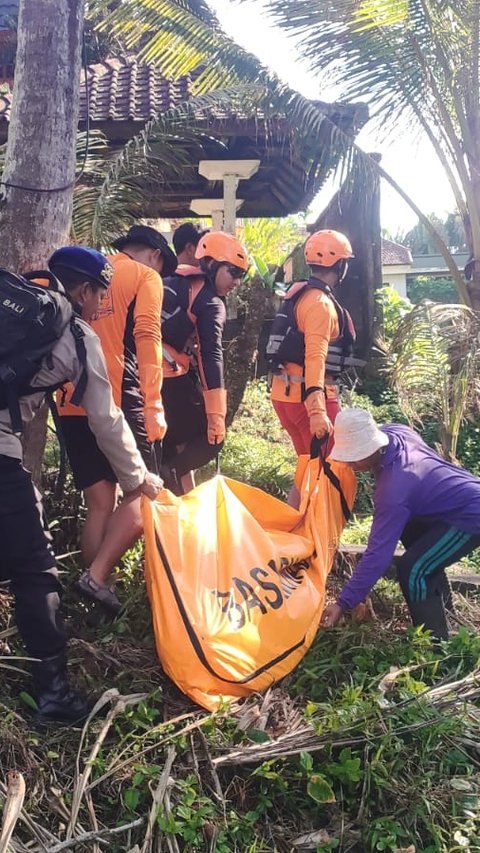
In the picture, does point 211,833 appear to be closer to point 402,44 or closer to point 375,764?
point 375,764

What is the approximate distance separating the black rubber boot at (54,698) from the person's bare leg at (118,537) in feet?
1.88

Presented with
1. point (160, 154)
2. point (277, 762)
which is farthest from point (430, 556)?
point (160, 154)

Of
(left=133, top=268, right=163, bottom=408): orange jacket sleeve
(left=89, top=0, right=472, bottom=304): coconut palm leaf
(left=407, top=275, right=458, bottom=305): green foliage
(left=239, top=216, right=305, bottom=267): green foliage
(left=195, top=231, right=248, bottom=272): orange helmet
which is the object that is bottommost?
(left=407, top=275, right=458, bottom=305): green foliage

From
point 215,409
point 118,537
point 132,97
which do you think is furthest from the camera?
point 132,97

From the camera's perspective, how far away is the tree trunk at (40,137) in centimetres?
357

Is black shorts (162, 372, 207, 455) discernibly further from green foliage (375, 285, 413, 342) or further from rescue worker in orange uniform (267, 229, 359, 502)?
green foliage (375, 285, 413, 342)

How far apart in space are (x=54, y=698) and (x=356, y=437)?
1652 mm

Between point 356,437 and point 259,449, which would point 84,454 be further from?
point 259,449

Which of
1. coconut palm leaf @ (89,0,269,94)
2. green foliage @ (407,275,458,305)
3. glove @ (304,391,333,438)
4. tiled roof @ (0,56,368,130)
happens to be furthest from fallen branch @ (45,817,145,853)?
green foliage @ (407,275,458,305)

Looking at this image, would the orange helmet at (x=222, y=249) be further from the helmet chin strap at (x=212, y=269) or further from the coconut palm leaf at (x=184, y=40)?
the coconut palm leaf at (x=184, y=40)

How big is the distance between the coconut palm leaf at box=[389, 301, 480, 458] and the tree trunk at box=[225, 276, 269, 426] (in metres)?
1.13

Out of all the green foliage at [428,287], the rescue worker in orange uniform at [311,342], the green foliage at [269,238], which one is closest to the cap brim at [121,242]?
the rescue worker in orange uniform at [311,342]

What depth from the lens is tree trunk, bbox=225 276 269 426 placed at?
6.05 meters

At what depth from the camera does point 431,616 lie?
3.43 metres
